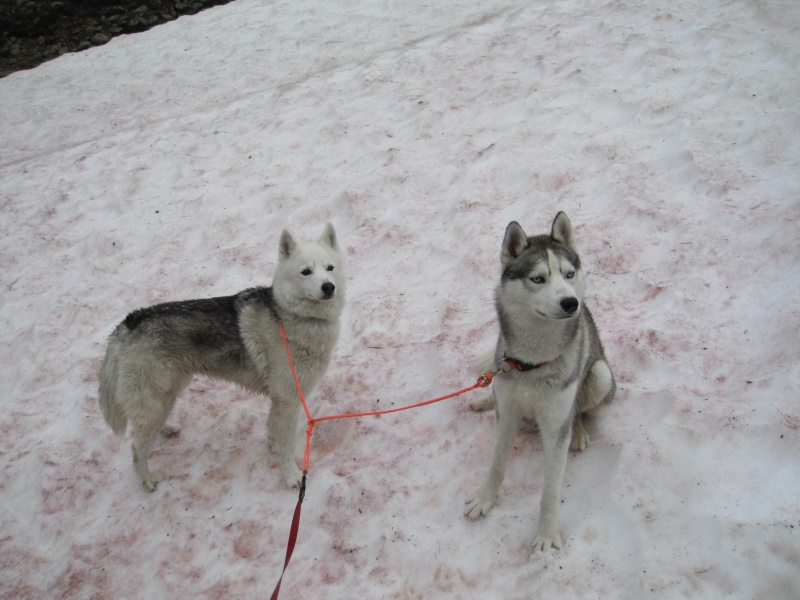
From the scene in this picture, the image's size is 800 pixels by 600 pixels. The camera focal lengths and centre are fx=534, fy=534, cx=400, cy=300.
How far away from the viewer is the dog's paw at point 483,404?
4.45 meters

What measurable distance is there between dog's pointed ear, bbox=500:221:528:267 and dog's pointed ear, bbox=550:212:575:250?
231 mm

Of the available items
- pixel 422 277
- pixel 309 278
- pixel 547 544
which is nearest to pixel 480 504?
pixel 547 544

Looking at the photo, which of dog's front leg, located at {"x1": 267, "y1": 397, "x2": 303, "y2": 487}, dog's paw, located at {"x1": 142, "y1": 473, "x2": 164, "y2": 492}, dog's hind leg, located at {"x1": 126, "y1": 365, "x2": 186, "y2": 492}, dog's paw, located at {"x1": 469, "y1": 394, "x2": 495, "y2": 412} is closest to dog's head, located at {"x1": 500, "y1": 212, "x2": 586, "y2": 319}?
dog's paw, located at {"x1": 469, "y1": 394, "x2": 495, "y2": 412}

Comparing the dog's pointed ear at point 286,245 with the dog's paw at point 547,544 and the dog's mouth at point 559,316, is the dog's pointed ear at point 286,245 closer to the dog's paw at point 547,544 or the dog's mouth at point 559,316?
the dog's mouth at point 559,316

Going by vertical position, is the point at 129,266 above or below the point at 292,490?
above

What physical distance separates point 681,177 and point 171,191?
6872 millimetres

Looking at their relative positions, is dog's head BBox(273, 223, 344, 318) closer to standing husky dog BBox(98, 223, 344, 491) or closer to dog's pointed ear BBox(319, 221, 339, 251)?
standing husky dog BBox(98, 223, 344, 491)

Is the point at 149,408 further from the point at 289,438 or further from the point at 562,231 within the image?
the point at 562,231

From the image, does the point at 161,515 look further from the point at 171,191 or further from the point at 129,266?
the point at 171,191

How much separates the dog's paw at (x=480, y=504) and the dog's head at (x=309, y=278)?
70.3 inches

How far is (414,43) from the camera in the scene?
9.96 m

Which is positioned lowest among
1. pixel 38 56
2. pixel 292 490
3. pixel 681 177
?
pixel 292 490

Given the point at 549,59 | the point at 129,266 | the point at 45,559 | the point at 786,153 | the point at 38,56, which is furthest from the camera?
the point at 38,56

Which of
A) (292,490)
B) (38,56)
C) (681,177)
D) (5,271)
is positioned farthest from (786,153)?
(38,56)
